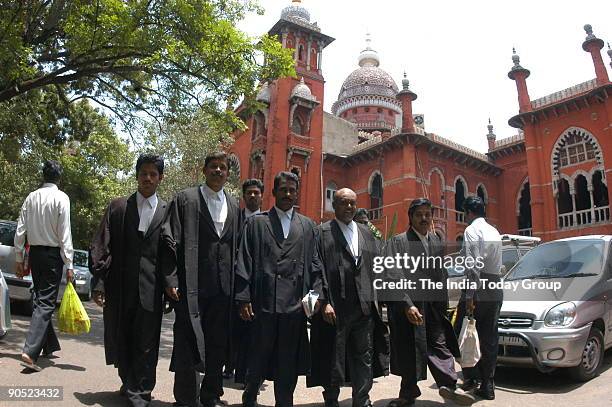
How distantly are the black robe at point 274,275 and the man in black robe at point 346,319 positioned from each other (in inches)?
8.1

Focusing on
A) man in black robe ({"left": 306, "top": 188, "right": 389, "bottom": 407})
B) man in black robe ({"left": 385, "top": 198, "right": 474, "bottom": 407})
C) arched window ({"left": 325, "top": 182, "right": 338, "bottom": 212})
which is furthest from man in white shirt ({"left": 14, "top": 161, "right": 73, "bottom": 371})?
arched window ({"left": 325, "top": 182, "right": 338, "bottom": 212})

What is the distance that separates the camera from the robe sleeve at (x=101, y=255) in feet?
12.4

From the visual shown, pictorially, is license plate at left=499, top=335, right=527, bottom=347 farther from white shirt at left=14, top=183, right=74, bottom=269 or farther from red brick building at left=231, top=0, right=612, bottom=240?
red brick building at left=231, top=0, right=612, bottom=240

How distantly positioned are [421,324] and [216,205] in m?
2.06

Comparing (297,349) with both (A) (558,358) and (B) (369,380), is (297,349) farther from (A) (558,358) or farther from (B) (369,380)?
(A) (558,358)

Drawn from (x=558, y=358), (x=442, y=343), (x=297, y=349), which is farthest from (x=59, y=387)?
(x=558, y=358)

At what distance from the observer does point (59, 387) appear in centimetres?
387

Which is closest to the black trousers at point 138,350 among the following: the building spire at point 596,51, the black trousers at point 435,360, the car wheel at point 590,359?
the black trousers at point 435,360

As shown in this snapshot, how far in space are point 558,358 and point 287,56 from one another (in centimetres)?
699

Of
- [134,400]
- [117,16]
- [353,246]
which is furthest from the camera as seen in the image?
[117,16]

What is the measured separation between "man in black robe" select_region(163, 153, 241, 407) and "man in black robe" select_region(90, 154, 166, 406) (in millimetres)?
197

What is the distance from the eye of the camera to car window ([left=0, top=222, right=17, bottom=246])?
777 centimetres

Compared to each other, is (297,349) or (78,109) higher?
(78,109)

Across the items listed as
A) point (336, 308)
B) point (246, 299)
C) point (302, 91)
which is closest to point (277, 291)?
point (246, 299)
